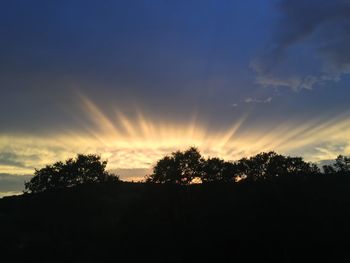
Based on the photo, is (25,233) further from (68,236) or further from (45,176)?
(45,176)

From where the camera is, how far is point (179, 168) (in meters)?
108

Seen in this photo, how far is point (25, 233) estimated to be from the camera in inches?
2707

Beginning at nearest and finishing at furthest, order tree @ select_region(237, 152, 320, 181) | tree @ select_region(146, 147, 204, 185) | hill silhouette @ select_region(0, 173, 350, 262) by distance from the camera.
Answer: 1. hill silhouette @ select_region(0, 173, 350, 262)
2. tree @ select_region(146, 147, 204, 185)
3. tree @ select_region(237, 152, 320, 181)

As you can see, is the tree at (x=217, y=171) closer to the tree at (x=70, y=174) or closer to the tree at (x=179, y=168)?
the tree at (x=179, y=168)

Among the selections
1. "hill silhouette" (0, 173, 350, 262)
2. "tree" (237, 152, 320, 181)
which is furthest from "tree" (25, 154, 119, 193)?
"tree" (237, 152, 320, 181)

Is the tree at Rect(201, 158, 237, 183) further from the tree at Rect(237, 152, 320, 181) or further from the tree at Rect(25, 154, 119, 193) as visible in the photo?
the tree at Rect(25, 154, 119, 193)

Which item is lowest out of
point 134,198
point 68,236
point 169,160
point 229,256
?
point 229,256

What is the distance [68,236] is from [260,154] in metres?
77.0

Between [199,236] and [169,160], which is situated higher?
[169,160]

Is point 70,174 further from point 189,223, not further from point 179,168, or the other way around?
point 189,223

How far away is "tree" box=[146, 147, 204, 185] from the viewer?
352 ft

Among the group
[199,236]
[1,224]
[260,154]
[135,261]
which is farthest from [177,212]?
[260,154]

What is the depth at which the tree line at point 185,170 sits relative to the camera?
357 ft

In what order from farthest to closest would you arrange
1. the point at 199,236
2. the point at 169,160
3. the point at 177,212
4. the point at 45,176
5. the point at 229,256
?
1. the point at 45,176
2. the point at 169,160
3. the point at 177,212
4. the point at 199,236
5. the point at 229,256
